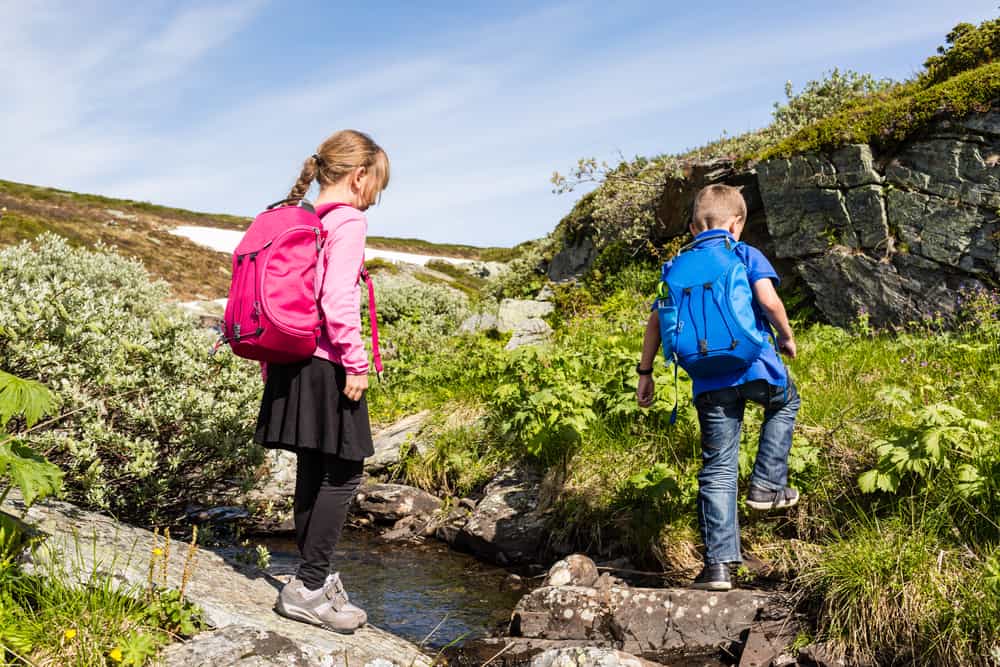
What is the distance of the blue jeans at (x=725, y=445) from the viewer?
4.24 meters

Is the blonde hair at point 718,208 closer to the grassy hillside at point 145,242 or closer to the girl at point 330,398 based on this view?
the girl at point 330,398

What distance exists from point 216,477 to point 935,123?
26.3 ft

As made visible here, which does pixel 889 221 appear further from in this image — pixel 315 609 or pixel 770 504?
pixel 315 609

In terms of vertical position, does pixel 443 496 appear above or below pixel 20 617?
below

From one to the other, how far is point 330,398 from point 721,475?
2.29m

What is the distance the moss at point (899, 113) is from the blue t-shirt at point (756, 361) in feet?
17.1

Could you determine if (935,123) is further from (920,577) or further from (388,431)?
(388,431)

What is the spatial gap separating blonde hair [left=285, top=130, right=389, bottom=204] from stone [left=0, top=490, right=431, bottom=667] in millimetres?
1929

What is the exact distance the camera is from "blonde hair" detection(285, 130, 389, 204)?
12.3 ft

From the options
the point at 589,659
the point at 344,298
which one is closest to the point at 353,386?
the point at 344,298

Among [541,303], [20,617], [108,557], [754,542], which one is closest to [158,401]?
[108,557]

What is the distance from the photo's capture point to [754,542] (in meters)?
4.97

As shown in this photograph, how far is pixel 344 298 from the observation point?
3.48m

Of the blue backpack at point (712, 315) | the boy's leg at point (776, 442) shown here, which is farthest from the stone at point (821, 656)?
the blue backpack at point (712, 315)
